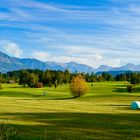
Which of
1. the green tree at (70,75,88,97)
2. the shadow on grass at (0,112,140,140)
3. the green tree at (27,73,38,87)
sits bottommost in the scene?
the shadow on grass at (0,112,140,140)

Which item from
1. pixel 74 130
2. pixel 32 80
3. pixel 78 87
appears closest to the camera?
pixel 74 130

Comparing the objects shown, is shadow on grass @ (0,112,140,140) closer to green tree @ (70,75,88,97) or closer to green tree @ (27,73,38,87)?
green tree @ (70,75,88,97)

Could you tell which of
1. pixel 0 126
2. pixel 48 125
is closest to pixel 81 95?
pixel 48 125

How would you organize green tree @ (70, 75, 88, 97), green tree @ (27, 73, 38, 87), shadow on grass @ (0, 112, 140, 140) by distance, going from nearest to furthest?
shadow on grass @ (0, 112, 140, 140) → green tree @ (70, 75, 88, 97) → green tree @ (27, 73, 38, 87)

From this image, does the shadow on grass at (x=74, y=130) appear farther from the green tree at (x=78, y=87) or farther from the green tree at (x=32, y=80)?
the green tree at (x=32, y=80)

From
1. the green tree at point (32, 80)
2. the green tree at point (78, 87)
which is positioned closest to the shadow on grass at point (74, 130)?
the green tree at point (78, 87)

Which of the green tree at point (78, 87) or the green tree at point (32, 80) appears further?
the green tree at point (32, 80)

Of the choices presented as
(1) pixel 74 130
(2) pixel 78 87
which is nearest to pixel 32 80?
(2) pixel 78 87

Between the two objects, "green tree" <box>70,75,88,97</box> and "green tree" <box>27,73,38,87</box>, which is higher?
"green tree" <box>27,73,38,87</box>

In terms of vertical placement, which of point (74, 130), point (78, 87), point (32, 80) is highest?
point (32, 80)

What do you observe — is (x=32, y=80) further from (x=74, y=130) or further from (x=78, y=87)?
(x=74, y=130)

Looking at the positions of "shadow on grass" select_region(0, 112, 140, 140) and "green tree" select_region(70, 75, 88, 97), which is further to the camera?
"green tree" select_region(70, 75, 88, 97)

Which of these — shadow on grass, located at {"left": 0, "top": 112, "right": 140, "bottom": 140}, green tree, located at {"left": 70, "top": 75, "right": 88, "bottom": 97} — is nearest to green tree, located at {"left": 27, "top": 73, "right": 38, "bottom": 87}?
green tree, located at {"left": 70, "top": 75, "right": 88, "bottom": 97}

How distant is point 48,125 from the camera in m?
32.8
